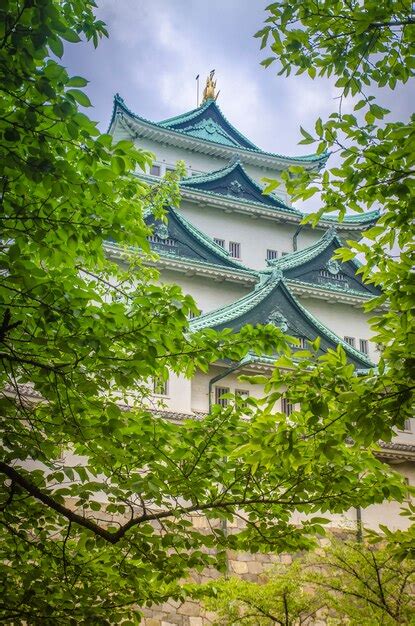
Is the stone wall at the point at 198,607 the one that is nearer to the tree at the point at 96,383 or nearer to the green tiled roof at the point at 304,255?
the tree at the point at 96,383

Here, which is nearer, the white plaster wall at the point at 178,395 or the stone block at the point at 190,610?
the stone block at the point at 190,610

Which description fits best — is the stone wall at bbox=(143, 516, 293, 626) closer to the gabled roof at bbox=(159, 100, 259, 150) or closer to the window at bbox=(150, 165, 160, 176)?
the window at bbox=(150, 165, 160, 176)

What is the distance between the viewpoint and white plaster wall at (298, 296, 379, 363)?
2680cm

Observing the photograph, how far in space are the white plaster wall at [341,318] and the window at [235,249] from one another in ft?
13.7

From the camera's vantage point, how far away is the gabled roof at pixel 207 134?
2969 cm

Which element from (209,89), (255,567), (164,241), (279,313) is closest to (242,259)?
(164,241)

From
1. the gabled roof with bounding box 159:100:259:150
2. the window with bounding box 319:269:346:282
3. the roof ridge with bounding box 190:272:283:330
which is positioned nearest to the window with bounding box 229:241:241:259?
the window with bounding box 319:269:346:282

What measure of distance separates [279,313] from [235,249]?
7207mm

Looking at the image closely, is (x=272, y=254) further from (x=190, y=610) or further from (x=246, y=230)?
(x=190, y=610)

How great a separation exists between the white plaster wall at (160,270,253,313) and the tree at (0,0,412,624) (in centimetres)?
1887

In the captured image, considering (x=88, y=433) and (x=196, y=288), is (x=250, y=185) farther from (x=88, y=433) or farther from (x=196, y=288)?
(x=88, y=433)

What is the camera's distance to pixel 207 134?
3338 cm

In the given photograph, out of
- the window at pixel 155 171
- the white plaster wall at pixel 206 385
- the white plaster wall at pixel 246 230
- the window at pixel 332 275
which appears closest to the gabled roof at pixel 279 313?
the white plaster wall at pixel 206 385

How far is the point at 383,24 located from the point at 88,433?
147 inches
